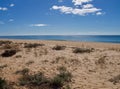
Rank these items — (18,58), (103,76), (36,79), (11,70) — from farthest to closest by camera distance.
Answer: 1. (18,58)
2. (11,70)
3. (103,76)
4. (36,79)

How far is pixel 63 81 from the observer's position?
7.64 metres

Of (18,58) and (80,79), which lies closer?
(80,79)

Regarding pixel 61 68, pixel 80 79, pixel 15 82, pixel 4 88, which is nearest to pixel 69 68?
pixel 61 68

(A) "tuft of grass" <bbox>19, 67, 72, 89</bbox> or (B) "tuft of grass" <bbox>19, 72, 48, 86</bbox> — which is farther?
(B) "tuft of grass" <bbox>19, 72, 48, 86</bbox>

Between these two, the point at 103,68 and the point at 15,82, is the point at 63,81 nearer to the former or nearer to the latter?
the point at 15,82

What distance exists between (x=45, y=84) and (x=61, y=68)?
2512mm

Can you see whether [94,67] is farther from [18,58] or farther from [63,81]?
[18,58]

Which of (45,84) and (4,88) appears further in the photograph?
(45,84)

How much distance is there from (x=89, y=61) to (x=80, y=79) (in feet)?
12.5

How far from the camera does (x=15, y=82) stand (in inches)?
297

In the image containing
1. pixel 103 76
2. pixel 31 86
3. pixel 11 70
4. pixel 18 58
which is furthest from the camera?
pixel 18 58

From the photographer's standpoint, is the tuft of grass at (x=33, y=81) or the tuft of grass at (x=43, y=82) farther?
the tuft of grass at (x=33, y=81)

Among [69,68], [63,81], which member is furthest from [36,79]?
[69,68]

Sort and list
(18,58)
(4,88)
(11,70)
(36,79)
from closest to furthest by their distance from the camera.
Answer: (4,88) < (36,79) < (11,70) < (18,58)
